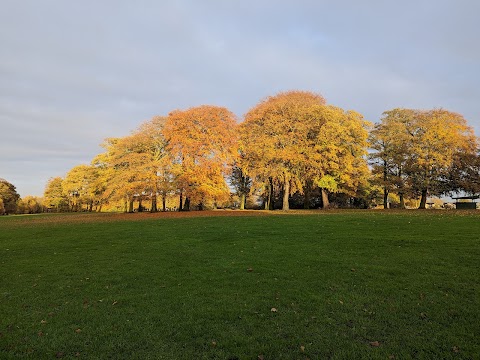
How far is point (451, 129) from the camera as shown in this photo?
38000mm

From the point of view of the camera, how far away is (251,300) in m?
7.37

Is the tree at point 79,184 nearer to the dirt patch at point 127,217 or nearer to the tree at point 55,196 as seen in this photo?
the tree at point 55,196

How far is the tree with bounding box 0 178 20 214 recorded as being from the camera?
5884 centimetres

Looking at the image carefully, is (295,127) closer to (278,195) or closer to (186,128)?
(186,128)

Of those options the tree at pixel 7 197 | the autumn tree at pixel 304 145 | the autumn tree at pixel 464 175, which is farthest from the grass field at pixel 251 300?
the tree at pixel 7 197

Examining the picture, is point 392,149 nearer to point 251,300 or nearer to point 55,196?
point 251,300

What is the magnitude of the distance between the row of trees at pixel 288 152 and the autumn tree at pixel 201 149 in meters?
0.12

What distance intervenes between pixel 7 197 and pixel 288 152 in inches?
2172

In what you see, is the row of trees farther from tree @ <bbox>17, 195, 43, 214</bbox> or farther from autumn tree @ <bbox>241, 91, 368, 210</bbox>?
tree @ <bbox>17, 195, 43, 214</bbox>

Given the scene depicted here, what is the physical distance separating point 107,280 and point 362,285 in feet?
23.4

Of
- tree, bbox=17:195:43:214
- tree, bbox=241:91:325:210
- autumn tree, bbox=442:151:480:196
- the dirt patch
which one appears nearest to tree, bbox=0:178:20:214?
tree, bbox=17:195:43:214

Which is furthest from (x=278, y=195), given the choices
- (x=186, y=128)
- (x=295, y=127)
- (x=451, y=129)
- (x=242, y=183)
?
(x=451, y=129)

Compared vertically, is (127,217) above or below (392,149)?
below

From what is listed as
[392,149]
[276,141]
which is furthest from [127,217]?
[392,149]
